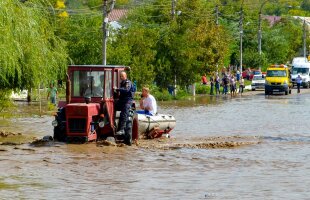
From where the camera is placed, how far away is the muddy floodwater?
53.9ft

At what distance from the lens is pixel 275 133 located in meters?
30.7

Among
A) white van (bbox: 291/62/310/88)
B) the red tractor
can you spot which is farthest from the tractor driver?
Result: white van (bbox: 291/62/310/88)

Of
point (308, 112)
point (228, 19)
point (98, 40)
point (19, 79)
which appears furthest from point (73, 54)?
point (228, 19)

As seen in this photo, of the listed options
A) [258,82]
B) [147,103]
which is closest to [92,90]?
[147,103]

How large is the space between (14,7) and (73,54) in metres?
23.6

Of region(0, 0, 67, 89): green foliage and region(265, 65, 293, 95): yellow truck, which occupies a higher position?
region(0, 0, 67, 89): green foliage

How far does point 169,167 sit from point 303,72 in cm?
6321

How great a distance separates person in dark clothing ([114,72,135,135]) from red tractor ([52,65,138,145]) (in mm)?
166

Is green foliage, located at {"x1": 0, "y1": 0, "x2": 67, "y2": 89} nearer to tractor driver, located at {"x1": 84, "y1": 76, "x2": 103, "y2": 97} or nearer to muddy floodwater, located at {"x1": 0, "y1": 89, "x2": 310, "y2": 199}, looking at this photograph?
muddy floodwater, located at {"x1": 0, "y1": 89, "x2": 310, "y2": 199}

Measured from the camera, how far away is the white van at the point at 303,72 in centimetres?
8126

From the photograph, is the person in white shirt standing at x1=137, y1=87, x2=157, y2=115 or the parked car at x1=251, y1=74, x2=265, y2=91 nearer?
the person in white shirt standing at x1=137, y1=87, x2=157, y2=115

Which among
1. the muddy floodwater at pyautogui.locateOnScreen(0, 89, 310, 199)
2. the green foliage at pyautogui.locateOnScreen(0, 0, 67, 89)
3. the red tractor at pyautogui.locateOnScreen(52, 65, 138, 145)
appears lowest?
the muddy floodwater at pyautogui.locateOnScreen(0, 89, 310, 199)

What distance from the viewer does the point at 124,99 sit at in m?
23.8

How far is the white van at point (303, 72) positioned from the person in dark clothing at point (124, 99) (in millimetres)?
58646
